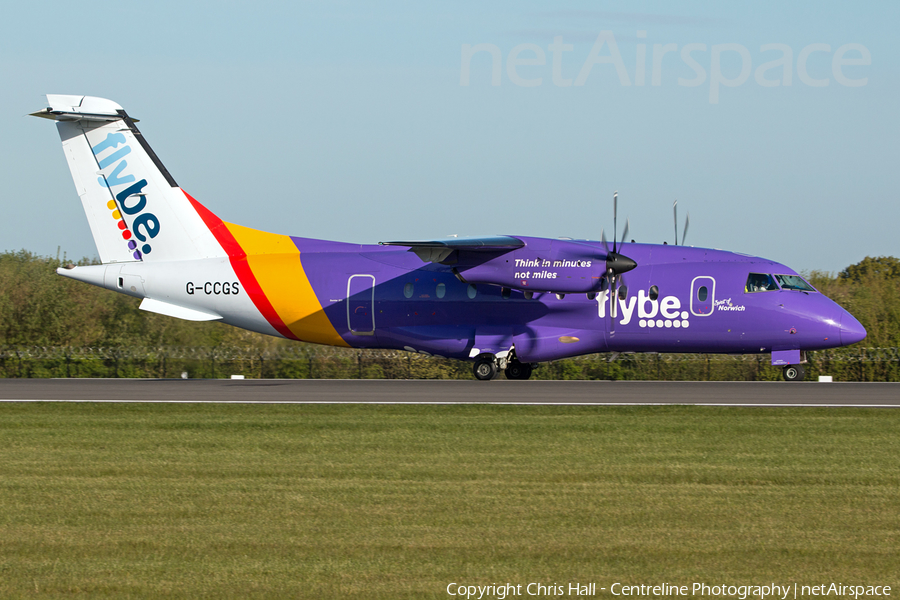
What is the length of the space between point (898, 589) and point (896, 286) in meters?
34.1

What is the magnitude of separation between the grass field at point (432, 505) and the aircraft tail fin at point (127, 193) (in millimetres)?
12757

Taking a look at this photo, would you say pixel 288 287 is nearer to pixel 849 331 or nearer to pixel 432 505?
pixel 849 331

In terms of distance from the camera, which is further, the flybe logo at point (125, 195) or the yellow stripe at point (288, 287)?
the flybe logo at point (125, 195)

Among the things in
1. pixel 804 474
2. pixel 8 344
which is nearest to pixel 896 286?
pixel 804 474

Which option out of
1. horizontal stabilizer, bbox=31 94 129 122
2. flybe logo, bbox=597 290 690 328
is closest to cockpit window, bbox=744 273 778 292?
flybe logo, bbox=597 290 690 328

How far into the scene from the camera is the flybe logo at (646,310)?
2634cm

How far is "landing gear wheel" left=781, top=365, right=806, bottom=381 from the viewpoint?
87.5ft

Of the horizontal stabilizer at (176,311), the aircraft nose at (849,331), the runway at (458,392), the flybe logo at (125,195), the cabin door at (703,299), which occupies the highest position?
the flybe logo at (125,195)

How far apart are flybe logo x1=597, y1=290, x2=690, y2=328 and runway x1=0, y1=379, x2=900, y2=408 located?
1.80m

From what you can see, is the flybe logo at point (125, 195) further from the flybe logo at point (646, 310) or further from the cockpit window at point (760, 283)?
the cockpit window at point (760, 283)

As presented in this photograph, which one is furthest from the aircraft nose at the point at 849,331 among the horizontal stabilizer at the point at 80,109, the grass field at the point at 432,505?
the horizontal stabilizer at the point at 80,109

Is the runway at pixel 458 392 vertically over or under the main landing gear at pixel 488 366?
under

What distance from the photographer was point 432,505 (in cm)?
976
